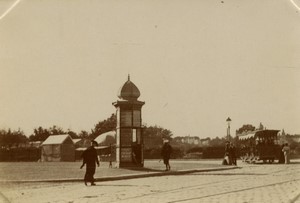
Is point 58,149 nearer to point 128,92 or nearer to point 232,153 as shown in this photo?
point 232,153

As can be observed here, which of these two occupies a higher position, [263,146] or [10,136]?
[10,136]

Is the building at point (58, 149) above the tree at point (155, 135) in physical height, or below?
below

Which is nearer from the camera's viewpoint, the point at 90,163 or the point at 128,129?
the point at 90,163

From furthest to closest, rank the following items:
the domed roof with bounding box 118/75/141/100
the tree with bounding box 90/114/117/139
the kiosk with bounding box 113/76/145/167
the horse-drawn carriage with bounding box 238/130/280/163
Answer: the tree with bounding box 90/114/117/139
the horse-drawn carriage with bounding box 238/130/280/163
the domed roof with bounding box 118/75/141/100
the kiosk with bounding box 113/76/145/167

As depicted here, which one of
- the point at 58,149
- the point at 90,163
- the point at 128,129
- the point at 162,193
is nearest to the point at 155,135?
the point at 58,149

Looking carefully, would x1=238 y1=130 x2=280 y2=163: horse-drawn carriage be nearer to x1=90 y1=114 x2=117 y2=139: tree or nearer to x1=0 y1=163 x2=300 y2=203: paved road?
x1=0 y1=163 x2=300 y2=203: paved road

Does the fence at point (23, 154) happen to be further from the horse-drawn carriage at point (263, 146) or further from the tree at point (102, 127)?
the horse-drawn carriage at point (263, 146)

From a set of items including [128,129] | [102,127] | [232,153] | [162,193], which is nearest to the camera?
[162,193]

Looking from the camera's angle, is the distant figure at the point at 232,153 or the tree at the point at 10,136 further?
the distant figure at the point at 232,153

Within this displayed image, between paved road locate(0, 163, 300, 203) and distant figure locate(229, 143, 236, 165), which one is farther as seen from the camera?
distant figure locate(229, 143, 236, 165)

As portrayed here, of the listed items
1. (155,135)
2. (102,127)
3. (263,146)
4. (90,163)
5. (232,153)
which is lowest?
(90,163)

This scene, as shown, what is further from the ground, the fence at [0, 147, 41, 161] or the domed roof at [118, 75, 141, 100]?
the domed roof at [118, 75, 141, 100]

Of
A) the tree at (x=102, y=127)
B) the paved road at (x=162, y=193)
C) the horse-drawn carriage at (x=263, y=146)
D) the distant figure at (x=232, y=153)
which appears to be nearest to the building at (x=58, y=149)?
the tree at (x=102, y=127)

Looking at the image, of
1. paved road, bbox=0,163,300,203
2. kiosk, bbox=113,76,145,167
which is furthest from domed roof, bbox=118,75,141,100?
paved road, bbox=0,163,300,203
